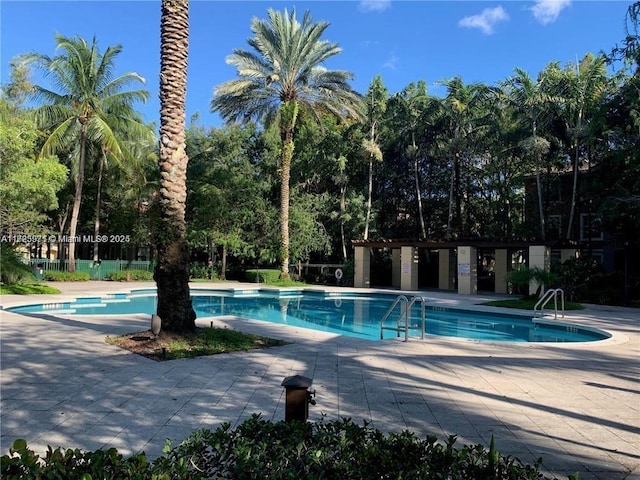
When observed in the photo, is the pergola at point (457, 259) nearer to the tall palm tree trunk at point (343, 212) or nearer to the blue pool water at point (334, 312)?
the tall palm tree trunk at point (343, 212)

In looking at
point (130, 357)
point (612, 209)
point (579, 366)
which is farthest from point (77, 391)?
point (612, 209)

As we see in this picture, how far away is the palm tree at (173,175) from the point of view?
795 centimetres

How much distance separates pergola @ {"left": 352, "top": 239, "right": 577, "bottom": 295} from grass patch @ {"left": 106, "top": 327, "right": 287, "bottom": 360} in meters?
14.7

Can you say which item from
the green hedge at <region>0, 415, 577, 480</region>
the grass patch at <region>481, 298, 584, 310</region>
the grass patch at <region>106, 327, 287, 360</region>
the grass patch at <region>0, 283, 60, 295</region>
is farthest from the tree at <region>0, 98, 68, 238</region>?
the grass patch at <region>481, 298, 584, 310</region>

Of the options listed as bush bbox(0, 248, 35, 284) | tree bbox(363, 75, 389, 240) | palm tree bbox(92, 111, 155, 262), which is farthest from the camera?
tree bbox(363, 75, 389, 240)

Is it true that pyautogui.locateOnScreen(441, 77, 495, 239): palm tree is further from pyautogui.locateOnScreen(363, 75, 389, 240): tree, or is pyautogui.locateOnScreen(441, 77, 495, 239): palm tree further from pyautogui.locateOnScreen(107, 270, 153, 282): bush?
pyautogui.locateOnScreen(107, 270, 153, 282): bush

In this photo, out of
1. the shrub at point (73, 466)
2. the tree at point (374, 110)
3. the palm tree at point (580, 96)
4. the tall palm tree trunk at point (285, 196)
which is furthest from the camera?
the tree at point (374, 110)

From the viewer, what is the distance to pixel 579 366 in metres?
7.26

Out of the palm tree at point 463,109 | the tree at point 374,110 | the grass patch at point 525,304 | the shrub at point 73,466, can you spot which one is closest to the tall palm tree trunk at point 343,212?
the tree at point 374,110

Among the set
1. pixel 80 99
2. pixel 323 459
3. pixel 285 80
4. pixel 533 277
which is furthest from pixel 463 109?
pixel 323 459

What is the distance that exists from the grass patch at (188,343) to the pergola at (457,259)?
14.7 m

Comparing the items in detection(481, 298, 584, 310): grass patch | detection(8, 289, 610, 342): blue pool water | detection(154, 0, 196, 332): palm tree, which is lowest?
detection(8, 289, 610, 342): blue pool water

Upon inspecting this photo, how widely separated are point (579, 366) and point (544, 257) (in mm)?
13847

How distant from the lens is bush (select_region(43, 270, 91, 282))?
2423 cm
